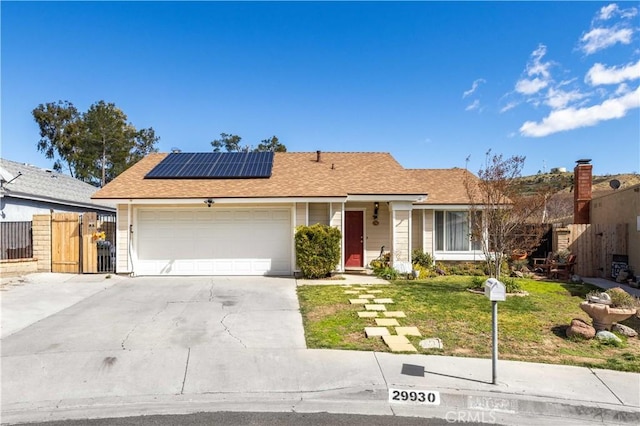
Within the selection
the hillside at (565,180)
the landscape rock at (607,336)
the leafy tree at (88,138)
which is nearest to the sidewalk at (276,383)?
the landscape rock at (607,336)

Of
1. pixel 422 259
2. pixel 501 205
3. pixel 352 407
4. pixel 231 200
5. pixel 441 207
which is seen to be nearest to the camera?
pixel 352 407

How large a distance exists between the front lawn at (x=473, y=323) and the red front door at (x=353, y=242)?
11.1 feet

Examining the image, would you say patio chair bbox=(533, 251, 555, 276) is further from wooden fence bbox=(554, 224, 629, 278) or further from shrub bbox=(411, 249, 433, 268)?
shrub bbox=(411, 249, 433, 268)

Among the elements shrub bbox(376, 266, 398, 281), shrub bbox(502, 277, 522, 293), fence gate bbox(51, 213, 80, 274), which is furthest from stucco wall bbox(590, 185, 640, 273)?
fence gate bbox(51, 213, 80, 274)

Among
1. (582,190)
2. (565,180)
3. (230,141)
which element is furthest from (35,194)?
(565,180)

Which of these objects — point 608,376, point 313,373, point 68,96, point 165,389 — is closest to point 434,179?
point 608,376

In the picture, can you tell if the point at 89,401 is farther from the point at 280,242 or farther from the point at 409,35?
the point at 409,35

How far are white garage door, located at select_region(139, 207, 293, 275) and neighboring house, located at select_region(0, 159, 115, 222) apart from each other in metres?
2.04

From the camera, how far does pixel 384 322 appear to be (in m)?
6.98

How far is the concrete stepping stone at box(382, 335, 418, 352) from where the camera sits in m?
5.60

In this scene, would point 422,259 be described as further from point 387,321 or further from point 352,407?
point 352,407

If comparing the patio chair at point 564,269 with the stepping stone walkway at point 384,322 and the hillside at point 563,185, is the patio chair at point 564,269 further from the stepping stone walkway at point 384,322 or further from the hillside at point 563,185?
the hillside at point 563,185

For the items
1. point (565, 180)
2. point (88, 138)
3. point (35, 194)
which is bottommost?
point (35, 194)

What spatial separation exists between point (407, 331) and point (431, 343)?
70 cm
